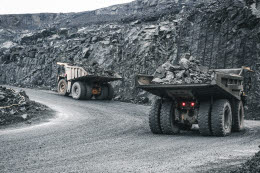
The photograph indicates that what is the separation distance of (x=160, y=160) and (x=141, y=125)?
4.96 meters

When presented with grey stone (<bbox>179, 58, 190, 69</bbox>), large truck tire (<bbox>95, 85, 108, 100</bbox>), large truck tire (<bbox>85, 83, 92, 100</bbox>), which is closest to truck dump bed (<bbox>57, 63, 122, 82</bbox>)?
large truck tire (<bbox>85, 83, 92, 100</bbox>)

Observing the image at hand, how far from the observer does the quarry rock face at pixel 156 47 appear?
17.3 m

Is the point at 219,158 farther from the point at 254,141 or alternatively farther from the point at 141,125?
the point at 141,125

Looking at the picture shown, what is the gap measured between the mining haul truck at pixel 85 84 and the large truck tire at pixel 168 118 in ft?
31.4

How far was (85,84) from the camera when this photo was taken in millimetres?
17844

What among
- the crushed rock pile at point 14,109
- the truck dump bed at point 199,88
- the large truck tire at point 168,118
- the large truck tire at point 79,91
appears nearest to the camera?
the truck dump bed at point 199,88

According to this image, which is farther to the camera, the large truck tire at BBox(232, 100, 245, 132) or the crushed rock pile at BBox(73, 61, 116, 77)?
the crushed rock pile at BBox(73, 61, 116, 77)

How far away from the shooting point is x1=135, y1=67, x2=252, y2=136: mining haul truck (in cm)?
730

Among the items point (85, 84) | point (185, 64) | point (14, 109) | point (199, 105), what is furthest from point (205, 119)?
point (85, 84)

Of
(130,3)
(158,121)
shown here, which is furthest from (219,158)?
(130,3)

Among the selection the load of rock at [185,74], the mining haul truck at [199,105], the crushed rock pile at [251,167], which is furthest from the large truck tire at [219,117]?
the crushed rock pile at [251,167]

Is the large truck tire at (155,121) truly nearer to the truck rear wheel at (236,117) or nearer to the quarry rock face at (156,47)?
the quarry rock face at (156,47)

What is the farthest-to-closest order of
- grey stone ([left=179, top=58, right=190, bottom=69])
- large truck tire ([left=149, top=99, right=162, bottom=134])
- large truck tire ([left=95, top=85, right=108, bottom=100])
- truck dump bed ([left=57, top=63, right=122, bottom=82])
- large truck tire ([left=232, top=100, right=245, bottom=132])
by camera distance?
large truck tire ([left=95, top=85, right=108, bottom=100]), truck dump bed ([left=57, top=63, right=122, bottom=82]), large truck tire ([left=232, top=100, right=245, bottom=132]), large truck tire ([left=149, top=99, right=162, bottom=134]), grey stone ([left=179, top=58, right=190, bottom=69])

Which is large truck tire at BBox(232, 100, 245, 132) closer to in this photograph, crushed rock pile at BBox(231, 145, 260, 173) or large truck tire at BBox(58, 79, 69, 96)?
crushed rock pile at BBox(231, 145, 260, 173)
